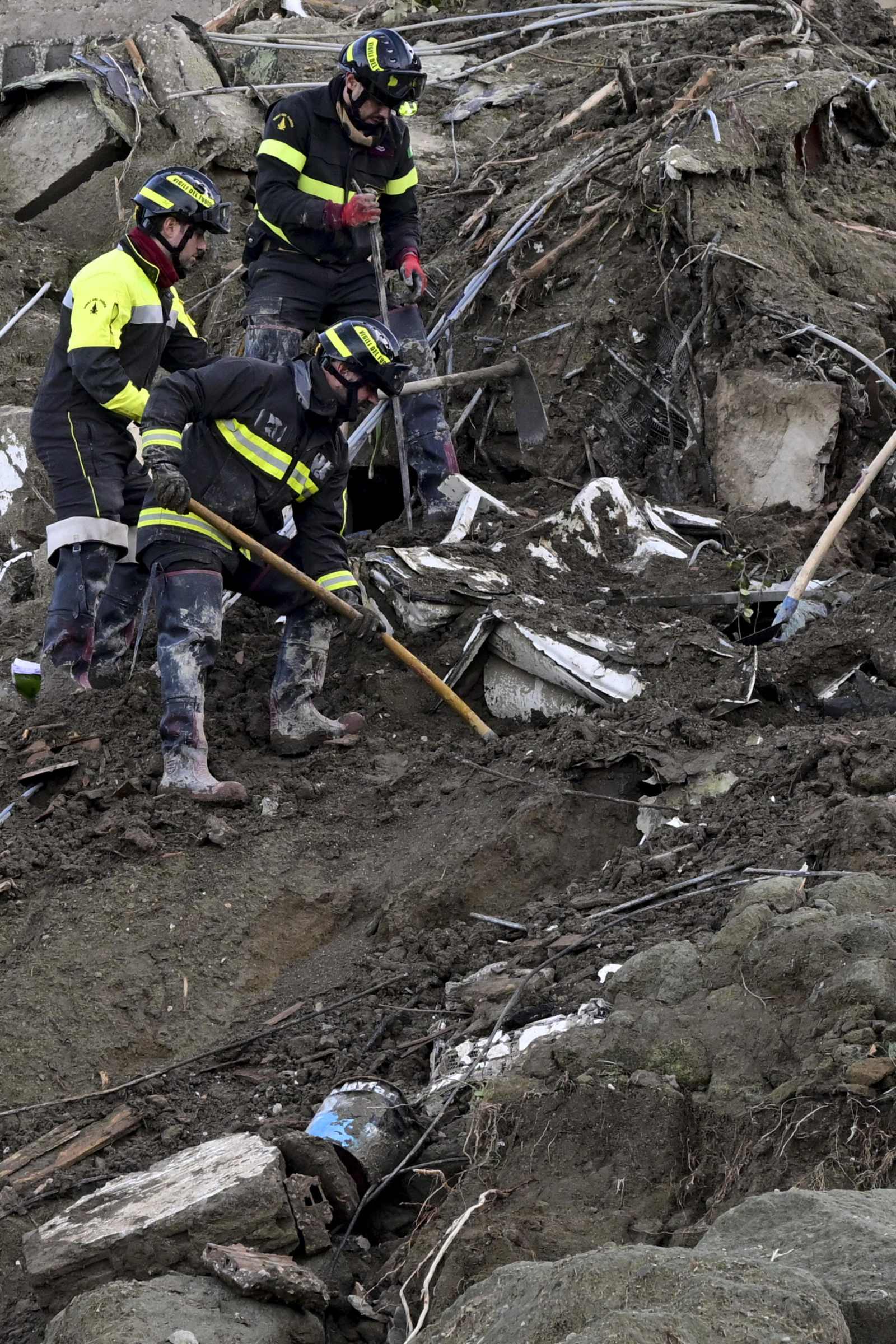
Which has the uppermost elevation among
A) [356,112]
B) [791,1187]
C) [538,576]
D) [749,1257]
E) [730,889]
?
[356,112]

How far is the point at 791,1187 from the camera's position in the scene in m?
2.62

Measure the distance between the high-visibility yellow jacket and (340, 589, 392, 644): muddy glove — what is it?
1148 millimetres

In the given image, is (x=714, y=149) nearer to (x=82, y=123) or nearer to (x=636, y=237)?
(x=636, y=237)

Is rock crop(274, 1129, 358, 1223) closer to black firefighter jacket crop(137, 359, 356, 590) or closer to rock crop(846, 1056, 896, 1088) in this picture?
rock crop(846, 1056, 896, 1088)

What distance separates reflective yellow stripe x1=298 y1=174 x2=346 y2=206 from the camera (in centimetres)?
657

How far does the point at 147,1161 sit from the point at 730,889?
1.77 meters

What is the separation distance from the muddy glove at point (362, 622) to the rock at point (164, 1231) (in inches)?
107

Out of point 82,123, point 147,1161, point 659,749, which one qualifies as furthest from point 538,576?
point 82,123

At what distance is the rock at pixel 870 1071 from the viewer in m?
2.73

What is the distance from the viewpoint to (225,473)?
5.46 meters

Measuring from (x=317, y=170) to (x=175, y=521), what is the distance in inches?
88.0

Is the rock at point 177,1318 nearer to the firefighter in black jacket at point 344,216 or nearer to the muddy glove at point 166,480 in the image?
the muddy glove at point 166,480

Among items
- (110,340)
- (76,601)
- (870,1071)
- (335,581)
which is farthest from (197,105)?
(870,1071)

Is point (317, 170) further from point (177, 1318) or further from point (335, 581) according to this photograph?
point (177, 1318)
